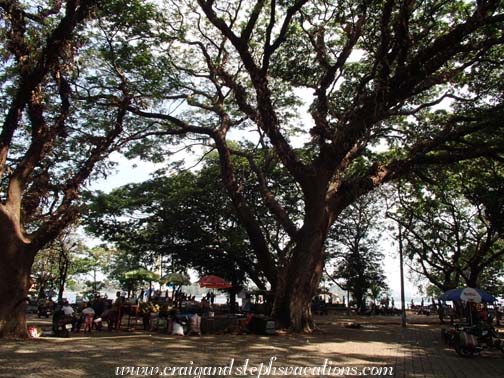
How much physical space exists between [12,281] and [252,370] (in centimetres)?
767

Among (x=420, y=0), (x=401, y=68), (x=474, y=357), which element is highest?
(x=420, y=0)

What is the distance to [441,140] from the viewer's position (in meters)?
13.9

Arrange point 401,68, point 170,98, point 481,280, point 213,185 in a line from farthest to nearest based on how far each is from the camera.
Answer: point 481,280 < point 213,185 < point 170,98 < point 401,68

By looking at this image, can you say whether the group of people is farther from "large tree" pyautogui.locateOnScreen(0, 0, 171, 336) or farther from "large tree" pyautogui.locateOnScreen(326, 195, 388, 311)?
"large tree" pyautogui.locateOnScreen(326, 195, 388, 311)

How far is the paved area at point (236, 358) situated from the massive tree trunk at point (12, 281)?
0.79 m

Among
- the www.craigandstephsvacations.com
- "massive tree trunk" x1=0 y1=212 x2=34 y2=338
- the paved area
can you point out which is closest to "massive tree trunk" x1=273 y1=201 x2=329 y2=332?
the paved area

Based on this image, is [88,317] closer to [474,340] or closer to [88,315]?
[88,315]

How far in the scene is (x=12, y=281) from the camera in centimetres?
1129

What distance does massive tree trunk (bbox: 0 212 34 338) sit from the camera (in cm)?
1105

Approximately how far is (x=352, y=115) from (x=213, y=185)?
591 inches

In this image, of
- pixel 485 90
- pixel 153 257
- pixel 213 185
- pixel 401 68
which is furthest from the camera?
pixel 153 257

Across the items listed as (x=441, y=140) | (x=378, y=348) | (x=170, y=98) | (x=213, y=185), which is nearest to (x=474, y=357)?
(x=378, y=348)

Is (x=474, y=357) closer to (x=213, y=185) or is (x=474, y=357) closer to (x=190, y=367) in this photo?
(x=190, y=367)

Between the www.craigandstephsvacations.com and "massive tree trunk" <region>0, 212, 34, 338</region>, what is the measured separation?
18.4ft
